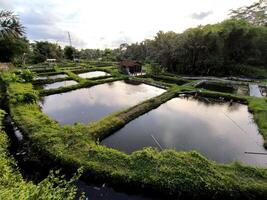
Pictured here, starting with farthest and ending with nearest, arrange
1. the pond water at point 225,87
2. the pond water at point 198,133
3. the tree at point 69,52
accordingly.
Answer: the tree at point 69,52 < the pond water at point 225,87 < the pond water at point 198,133

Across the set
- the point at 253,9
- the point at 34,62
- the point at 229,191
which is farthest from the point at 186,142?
the point at 253,9

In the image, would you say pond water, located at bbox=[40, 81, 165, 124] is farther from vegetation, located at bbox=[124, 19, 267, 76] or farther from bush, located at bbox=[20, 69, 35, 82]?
vegetation, located at bbox=[124, 19, 267, 76]

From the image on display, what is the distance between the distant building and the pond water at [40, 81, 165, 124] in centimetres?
761

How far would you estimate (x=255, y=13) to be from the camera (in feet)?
137

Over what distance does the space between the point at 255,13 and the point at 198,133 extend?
138 ft

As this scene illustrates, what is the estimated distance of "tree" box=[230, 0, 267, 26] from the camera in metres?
39.3

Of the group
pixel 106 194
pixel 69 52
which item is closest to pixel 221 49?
pixel 106 194

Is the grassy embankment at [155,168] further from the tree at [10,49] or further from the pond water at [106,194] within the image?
the tree at [10,49]

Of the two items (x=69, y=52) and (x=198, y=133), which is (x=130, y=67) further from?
(x=69, y=52)

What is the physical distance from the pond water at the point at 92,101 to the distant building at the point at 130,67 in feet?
25.0

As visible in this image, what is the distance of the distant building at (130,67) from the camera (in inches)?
1152

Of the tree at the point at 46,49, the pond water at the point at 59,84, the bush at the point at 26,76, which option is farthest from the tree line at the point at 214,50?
the tree at the point at 46,49

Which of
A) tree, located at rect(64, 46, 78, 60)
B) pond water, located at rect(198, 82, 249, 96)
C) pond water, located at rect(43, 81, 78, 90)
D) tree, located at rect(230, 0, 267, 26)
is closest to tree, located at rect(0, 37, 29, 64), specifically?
pond water, located at rect(43, 81, 78, 90)

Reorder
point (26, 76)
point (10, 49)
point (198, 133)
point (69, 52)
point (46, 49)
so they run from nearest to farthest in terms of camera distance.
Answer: point (198, 133), point (26, 76), point (10, 49), point (46, 49), point (69, 52)
